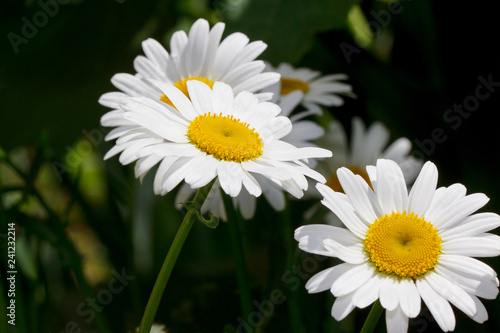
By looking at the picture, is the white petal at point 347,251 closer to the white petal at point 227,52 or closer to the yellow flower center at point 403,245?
the yellow flower center at point 403,245

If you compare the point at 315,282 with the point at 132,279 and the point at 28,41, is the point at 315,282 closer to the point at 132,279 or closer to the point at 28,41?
the point at 132,279

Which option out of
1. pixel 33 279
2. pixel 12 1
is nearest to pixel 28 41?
pixel 12 1

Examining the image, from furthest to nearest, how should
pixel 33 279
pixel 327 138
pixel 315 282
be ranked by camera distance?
pixel 327 138 < pixel 33 279 < pixel 315 282

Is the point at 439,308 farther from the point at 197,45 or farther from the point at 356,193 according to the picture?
the point at 197,45

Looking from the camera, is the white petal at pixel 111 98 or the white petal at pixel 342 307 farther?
the white petal at pixel 111 98

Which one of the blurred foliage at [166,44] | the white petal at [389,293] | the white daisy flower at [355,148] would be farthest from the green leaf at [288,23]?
the white petal at [389,293]

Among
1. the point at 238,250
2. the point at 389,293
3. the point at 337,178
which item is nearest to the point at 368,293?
the point at 389,293
